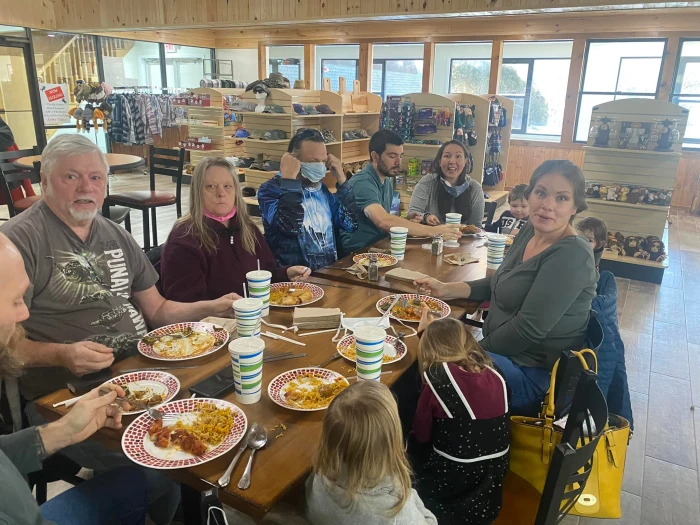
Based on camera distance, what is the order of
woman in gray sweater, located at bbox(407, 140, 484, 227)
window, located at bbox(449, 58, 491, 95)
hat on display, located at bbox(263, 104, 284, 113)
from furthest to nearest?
window, located at bbox(449, 58, 491, 95)
hat on display, located at bbox(263, 104, 284, 113)
woman in gray sweater, located at bbox(407, 140, 484, 227)

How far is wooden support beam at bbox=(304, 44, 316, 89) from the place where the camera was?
10.6 meters

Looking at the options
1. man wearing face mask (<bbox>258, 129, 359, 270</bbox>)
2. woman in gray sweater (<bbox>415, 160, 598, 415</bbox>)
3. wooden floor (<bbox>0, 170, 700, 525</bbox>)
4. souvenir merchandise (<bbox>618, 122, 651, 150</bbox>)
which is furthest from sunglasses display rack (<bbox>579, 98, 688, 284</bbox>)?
woman in gray sweater (<bbox>415, 160, 598, 415</bbox>)

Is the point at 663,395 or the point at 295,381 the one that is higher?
the point at 295,381

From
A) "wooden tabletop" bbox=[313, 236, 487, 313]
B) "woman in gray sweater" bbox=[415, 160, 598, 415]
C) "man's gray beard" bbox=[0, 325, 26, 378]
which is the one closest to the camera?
"man's gray beard" bbox=[0, 325, 26, 378]

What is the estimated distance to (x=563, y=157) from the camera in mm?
8859

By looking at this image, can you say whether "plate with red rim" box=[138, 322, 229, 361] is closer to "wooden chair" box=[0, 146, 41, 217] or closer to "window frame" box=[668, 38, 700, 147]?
"wooden chair" box=[0, 146, 41, 217]

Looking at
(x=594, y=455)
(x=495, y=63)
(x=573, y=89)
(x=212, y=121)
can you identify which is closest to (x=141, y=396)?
(x=594, y=455)

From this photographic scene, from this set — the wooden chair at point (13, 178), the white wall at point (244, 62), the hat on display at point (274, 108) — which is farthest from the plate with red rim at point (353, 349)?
the white wall at point (244, 62)

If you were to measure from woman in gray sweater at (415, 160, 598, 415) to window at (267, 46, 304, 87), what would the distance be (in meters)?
9.68

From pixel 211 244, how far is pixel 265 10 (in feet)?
18.4

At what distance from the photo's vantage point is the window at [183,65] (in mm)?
11148

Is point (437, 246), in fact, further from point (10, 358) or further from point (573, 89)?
point (573, 89)

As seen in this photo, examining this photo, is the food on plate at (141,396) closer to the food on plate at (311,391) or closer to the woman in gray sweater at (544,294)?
the food on plate at (311,391)

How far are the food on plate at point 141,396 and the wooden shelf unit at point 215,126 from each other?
6844mm
